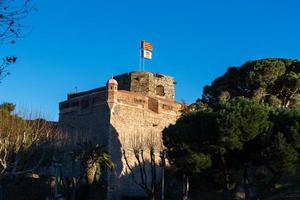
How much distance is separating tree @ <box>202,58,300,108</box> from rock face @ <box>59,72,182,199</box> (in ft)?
17.3

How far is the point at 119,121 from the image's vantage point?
4428 cm

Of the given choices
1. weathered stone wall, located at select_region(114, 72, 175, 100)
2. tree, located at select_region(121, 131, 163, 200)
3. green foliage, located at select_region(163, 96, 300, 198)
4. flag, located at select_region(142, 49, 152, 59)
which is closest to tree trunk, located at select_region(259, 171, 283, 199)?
green foliage, located at select_region(163, 96, 300, 198)

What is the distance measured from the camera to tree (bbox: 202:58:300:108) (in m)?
41.4

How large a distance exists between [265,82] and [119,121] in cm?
1207

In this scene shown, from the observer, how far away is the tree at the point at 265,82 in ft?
136

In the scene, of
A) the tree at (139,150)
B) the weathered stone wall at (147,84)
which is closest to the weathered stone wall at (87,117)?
the tree at (139,150)

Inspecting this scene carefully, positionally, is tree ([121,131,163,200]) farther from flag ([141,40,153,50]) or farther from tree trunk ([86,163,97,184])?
flag ([141,40,153,50])

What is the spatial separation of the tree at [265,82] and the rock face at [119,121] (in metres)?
5.29

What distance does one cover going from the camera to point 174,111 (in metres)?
48.6

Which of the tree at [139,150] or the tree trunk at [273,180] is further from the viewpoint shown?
the tree at [139,150]

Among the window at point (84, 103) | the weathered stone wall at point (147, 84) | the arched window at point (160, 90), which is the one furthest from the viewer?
the arched window at point (160, 90)

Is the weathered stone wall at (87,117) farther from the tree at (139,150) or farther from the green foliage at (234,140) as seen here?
the green foliage at (234,140)

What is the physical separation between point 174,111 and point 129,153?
23.0 ft

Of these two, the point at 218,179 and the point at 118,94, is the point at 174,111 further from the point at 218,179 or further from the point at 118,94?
the point at 218,179
